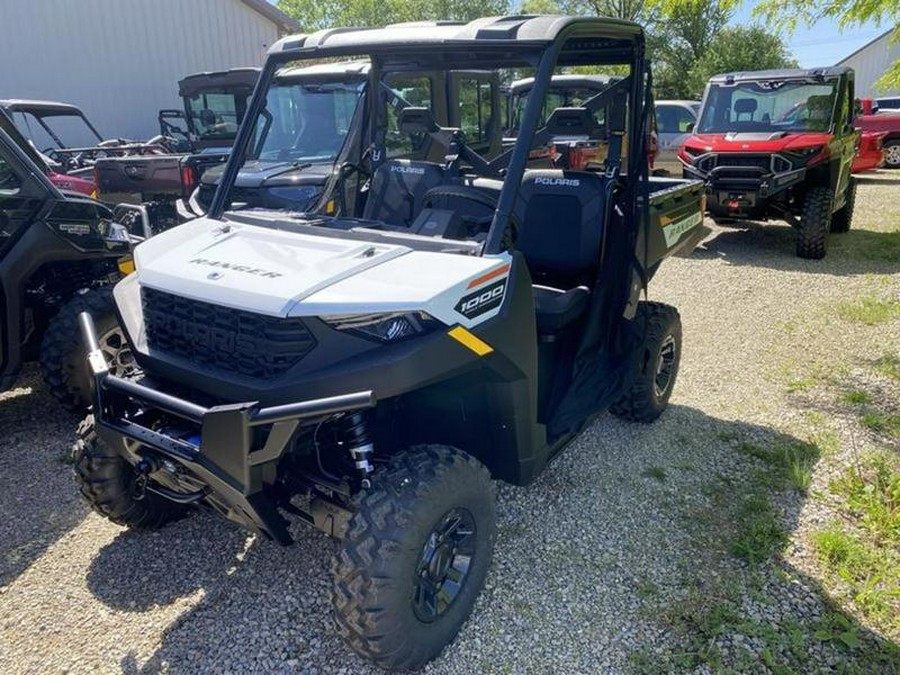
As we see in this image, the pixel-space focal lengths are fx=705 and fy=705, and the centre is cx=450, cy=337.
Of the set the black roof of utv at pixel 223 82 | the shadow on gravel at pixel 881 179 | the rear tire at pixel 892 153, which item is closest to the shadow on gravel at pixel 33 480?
the black roof of utv at pixel 223 82

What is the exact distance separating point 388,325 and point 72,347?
2.70 metres

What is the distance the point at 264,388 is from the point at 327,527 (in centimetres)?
62

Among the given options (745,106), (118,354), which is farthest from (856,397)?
(745,106)

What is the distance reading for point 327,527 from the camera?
246 cm

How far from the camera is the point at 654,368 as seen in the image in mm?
4055

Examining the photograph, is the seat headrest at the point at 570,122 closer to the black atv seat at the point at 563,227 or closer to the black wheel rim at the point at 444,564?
the black atv seat at the point at 563,227

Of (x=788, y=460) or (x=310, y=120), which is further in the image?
(x=310, y=120)

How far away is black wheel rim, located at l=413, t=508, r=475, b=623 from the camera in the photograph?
2.37 meters

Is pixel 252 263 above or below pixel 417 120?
below

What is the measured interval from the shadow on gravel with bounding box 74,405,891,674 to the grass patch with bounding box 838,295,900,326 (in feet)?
10.4

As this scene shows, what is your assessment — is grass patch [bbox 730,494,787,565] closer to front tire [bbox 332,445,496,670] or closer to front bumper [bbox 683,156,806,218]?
front tire [bbox 332,445,496,670]

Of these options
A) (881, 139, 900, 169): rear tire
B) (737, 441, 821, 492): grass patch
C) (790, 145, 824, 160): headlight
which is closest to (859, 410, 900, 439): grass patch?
(737, 441, 821, 492): grass patch

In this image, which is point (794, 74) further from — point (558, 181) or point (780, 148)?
point (558, 181)

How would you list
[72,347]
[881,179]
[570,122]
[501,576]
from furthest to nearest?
[881,179] < [72,347] < [501,576] < [570,122]
